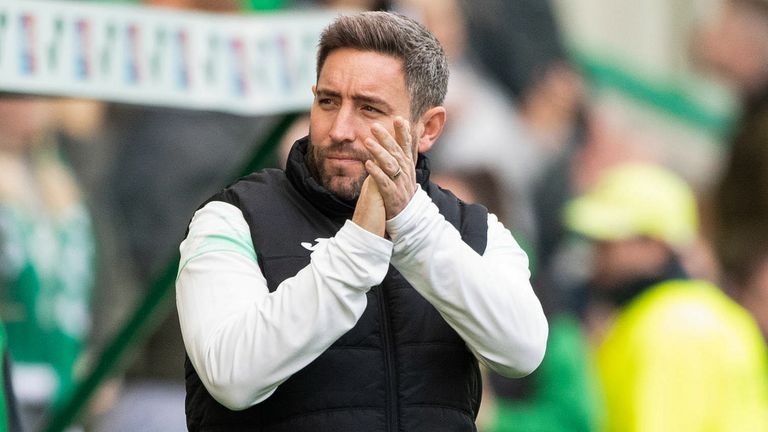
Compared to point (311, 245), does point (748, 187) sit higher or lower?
lower

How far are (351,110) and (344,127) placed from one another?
1.6 inches

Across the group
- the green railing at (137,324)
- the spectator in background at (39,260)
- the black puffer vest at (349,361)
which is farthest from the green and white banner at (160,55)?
the spectator in background at (39,260)

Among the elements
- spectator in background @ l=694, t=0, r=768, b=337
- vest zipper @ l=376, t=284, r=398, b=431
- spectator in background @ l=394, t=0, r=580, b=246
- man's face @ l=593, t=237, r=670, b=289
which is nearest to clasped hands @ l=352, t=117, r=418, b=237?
vest zipper @ l=376, t=284, r=398, b=431

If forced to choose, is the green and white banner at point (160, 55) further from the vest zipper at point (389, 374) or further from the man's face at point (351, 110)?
the vest zipper at point (389, 374)

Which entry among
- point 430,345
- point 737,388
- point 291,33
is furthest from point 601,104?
point 430,345

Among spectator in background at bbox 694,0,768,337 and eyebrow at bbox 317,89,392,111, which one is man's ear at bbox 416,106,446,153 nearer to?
→ eyebrow at bbox 317,89,392,111

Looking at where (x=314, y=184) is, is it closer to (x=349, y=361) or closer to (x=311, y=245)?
(x=311, y=245)

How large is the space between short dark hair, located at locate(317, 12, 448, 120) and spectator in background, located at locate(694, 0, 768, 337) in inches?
130

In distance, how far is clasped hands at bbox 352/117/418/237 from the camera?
2.72 meters

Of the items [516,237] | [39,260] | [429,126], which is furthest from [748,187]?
[429,126]

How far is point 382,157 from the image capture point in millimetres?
2719

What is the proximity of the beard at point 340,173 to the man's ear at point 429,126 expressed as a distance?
166 mm

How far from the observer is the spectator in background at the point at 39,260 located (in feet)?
17.3

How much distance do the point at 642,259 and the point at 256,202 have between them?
10.5 ft
